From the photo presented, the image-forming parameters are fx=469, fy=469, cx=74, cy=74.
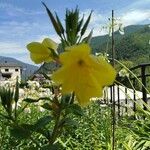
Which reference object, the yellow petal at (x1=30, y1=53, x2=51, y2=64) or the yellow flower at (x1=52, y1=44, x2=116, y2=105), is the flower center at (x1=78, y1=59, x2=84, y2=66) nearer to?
the yellow flower at (x1=52, y1=44, x2=116, y2=105)

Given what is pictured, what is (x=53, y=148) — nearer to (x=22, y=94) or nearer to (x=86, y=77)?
(x=86, y=77)

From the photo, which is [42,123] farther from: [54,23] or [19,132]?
[54,23]

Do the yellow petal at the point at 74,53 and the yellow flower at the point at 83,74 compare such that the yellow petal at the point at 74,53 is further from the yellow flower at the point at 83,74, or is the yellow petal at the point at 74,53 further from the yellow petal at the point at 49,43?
the yellow petal at the point at 49,43

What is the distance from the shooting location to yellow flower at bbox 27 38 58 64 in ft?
3.68

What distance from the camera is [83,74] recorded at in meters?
1.01

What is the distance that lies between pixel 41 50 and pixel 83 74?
16cm

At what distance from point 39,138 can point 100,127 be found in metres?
0.55

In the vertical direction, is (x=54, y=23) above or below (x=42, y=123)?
above

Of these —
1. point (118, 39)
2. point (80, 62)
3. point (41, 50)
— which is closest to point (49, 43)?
point (41, 50)

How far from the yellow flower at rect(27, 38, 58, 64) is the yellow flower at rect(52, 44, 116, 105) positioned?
113mm

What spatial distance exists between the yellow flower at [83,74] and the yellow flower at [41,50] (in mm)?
113

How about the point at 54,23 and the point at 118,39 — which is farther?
the point at 118,39

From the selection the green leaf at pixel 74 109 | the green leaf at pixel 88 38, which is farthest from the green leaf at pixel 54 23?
the green leaf at pixel 74 109

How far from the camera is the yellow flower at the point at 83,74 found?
3.21 ft
